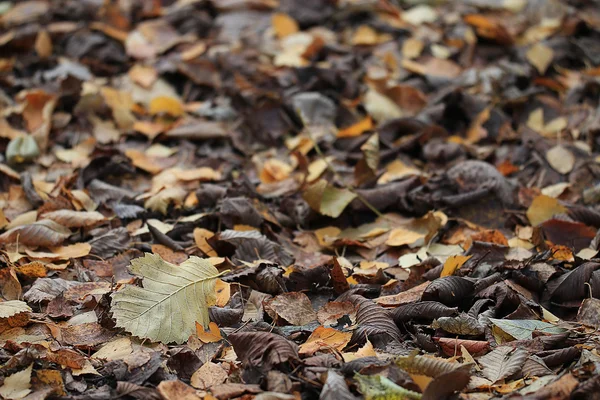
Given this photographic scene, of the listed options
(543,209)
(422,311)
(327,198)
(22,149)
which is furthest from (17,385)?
(543,209)

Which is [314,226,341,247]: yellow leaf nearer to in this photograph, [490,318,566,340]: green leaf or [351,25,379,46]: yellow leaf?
[490,318,566,340]: green leaf

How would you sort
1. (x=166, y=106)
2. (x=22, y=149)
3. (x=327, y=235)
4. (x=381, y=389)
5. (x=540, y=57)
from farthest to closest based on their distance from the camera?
1. (x=540, y=57)
2. (x=166, y=106)
3. (x=22, y=149)
4. (x=327, y=235)
5. (x=381, y=389)

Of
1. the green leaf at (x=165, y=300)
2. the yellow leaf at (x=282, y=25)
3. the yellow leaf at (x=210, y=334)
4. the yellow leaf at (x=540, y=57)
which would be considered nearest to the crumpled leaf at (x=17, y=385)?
the green leaf at (x=165, y=300)

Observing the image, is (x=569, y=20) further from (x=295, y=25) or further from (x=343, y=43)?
(x=295, y=25)

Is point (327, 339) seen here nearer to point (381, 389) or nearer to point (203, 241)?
point (381, 389)

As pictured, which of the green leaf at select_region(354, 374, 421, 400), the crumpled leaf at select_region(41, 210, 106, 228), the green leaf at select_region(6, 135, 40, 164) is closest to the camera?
the green leaf at select_region(354, 374, 421, 400)

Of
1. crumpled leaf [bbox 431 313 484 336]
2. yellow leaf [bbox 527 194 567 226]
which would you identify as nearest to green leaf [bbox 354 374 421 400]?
crumpled leaf [bbox 431 313 484 336]
